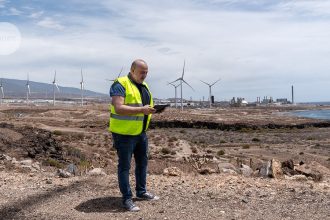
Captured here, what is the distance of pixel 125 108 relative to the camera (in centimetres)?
710

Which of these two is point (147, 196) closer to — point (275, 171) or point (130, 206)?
point (130, 206)

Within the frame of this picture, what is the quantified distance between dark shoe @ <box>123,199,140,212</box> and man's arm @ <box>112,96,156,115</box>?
1359 mm

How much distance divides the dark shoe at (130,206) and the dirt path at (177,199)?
8 cm

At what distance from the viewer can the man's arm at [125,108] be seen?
7102 millimetres

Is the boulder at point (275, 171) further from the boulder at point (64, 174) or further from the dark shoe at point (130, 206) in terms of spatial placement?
the boulder at point (64, 174)

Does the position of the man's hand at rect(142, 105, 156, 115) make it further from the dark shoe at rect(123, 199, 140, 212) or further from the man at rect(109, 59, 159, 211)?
the dark shoe at rect(123, 199, 140, 212)

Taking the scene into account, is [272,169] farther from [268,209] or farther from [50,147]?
[50,147]

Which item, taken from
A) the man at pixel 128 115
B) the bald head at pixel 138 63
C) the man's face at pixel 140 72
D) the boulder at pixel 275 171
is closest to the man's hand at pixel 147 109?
the man at pixel 128 115

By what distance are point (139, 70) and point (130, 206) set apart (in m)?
2.04

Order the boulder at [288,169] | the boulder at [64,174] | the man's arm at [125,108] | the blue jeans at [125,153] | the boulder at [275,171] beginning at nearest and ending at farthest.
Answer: the man's arm at [125,108] → the blue jeans at [125,153] → the boulder at [64,174] → the boulder at [275,171] → the boulder at [288,169]

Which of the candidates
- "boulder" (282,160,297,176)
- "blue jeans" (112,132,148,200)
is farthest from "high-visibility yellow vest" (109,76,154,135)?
"boulder" (282,160,297,176)

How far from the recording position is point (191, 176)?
1005 cm

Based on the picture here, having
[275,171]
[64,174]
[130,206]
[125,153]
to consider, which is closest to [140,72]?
[125,153]

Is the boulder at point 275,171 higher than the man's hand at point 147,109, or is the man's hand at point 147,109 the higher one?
the man's hand at point 147,109
